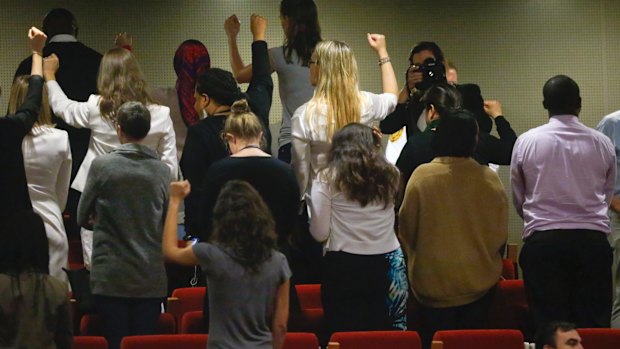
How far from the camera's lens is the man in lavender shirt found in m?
5.86

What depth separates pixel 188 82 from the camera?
7.79 m

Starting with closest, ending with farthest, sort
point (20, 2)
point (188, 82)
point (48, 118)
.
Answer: point (48, 118)
point (188, 82)
point (20, 2)

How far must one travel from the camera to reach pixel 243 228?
→ 4.68m

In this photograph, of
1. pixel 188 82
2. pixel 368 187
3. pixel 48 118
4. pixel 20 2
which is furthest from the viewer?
pixel 20 2

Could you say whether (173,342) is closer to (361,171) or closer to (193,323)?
(193,323)

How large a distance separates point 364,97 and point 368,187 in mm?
918

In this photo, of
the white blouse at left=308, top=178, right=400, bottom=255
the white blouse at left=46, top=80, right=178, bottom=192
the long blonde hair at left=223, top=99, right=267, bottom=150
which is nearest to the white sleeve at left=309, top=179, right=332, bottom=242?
the white blouse at left=308, top=178, right=400, bottom=255

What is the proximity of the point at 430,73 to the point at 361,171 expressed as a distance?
61.3 inches

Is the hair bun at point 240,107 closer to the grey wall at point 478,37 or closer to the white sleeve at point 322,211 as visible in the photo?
the white sleeve at point 322,211

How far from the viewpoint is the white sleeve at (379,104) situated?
6371mm

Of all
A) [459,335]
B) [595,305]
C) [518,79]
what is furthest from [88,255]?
[518,79]

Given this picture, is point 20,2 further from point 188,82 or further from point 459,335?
point 459,335

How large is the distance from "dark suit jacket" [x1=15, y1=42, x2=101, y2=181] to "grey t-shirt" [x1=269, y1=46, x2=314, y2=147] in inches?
44.9

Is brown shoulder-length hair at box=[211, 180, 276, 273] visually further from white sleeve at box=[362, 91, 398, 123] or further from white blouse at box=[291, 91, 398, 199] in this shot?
white sleeve at box=[362, 91, 398, 123]
